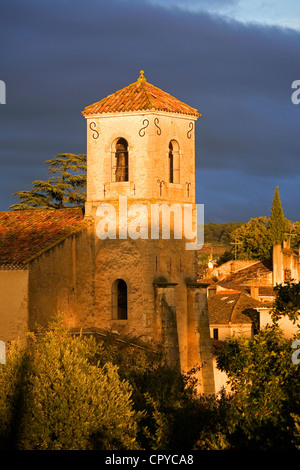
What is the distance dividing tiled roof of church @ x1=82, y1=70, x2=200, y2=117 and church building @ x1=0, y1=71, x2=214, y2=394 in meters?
0.04

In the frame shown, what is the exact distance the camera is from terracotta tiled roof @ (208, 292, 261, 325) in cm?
4706

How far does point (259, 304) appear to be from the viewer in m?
49.0

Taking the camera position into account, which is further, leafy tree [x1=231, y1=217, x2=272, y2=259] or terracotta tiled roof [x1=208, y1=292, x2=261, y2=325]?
leafy tree [x1=231, y1=217, x2=272, y2=259]

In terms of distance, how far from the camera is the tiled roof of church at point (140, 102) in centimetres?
3403

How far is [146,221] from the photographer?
3362 cm

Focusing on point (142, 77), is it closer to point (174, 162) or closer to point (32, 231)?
point (174, 162)

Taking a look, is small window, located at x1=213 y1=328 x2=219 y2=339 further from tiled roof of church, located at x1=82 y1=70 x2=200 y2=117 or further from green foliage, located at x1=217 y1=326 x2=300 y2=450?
green foliage, located at x1=217 y1=326 x2=300 y2=450

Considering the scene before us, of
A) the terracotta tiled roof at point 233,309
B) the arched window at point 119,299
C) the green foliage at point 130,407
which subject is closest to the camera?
the green foliage at point 130,407

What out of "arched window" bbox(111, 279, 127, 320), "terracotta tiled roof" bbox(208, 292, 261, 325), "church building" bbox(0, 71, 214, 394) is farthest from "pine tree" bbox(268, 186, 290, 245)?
"arched window" bbox(111, 279, 127, 320)

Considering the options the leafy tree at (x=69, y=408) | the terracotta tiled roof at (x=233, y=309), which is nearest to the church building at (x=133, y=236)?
the leafy tree at (x=69, y=408)

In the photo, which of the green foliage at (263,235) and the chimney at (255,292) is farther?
the green foliage at (263,235)

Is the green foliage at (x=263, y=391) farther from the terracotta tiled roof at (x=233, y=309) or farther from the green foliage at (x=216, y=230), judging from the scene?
the green foliage at (x=216, y=230)

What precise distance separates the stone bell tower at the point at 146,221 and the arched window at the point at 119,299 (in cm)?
3

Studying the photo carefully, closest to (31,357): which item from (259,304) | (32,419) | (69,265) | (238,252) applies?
(32,419)
